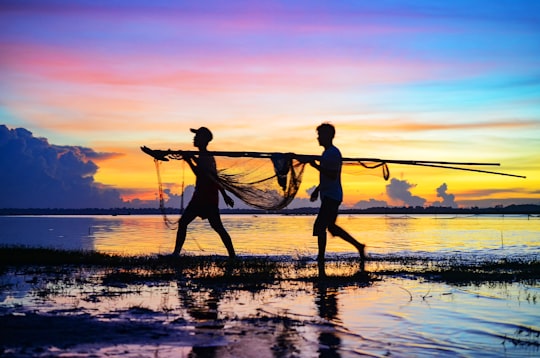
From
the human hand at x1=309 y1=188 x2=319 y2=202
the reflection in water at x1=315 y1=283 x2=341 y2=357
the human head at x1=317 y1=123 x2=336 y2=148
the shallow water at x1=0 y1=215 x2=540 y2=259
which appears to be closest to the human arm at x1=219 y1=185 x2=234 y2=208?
the human hand at x1=309 y1=188 x2=319 y2=202

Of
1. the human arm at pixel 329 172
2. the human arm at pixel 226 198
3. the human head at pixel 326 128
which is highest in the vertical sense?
the human head at pixel 326 128

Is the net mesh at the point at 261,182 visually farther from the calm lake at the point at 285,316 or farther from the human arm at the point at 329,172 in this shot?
the calm lake at the point at 285,316

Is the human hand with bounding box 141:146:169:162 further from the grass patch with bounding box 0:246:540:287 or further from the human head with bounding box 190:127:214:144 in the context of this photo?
the grass patch with bounding box 0:246:540:287

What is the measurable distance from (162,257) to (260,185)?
2.80m

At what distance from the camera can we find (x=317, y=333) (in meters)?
6.21

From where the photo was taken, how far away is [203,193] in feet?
43.5

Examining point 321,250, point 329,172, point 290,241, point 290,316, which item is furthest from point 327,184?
point 290,241

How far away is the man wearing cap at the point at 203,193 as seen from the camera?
13.2 meters

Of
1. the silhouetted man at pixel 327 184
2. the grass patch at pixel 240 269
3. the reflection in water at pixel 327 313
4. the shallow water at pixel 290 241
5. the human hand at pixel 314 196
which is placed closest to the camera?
the reflection in water at pixel 327 313

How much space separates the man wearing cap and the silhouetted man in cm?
235

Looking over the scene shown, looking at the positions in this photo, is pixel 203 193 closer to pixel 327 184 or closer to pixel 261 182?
pixel 261 182

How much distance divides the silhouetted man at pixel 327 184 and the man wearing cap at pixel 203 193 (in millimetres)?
2354

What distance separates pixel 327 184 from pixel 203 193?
9.76ft

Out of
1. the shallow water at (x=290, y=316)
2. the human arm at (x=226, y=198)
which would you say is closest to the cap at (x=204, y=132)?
the human arm at (x=226, y=198)
